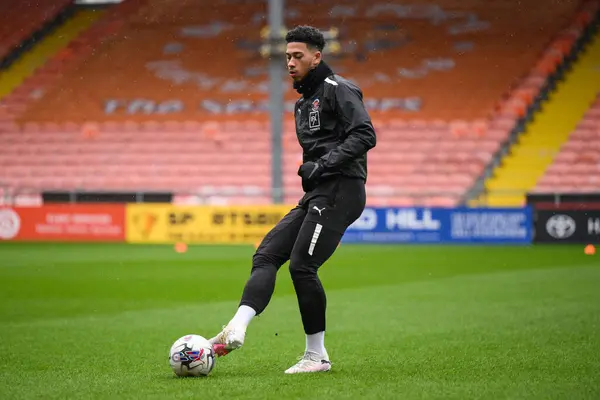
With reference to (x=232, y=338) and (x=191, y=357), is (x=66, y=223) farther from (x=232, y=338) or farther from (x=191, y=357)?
(x=232, y=338)

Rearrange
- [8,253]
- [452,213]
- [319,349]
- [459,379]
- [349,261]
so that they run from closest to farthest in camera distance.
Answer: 1. [459,379]
2. [319,349]
3. [349,261]
4. [8,253]
5. [452,213]

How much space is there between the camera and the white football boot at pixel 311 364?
6.14m

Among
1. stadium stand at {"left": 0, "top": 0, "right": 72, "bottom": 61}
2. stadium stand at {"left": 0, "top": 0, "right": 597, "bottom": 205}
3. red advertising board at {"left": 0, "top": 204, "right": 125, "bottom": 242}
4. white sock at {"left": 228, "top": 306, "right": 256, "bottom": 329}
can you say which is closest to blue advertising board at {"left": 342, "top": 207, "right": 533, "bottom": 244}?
stadium stand at {"left": 0, "top": 0, "right": 597, "bottom": 205}

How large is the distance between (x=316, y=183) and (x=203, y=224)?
17.2m

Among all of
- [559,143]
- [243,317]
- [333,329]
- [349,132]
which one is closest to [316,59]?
[349,132]

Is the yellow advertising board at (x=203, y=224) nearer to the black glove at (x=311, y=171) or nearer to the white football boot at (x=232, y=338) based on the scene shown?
the black glove at (x=311, y=171)

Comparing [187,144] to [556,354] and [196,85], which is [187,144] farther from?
[556,354]

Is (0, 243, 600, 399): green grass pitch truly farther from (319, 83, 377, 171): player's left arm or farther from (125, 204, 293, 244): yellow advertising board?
(125, 204, 293, 244): yellow advertising board

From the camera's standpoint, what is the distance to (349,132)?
19.6 ft

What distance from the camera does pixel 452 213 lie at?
74.9 ft

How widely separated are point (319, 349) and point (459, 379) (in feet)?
2.98

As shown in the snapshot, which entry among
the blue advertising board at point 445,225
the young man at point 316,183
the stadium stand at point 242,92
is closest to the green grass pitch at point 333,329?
the young man at point 316,183

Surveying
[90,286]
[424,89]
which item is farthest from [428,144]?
[90,286]

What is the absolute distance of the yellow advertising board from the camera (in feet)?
75.6
